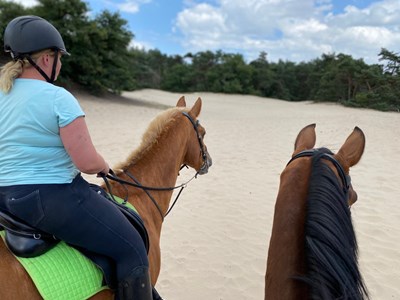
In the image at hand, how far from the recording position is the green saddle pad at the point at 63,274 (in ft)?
4.85

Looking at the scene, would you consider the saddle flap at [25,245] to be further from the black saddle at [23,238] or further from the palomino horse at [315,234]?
the palomino horse at [315,234]

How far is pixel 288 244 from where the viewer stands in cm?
154

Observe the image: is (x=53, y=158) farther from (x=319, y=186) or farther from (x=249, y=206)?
(x=249, y=206)

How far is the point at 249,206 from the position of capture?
5.85 meters

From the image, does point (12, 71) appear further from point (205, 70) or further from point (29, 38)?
point (205, 70)

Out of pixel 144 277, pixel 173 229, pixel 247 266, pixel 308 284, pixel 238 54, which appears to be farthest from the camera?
pixel 238 54

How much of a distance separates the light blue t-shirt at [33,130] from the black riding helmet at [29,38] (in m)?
0.14

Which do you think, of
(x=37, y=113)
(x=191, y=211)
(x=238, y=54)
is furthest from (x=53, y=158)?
(x=238, y=54)

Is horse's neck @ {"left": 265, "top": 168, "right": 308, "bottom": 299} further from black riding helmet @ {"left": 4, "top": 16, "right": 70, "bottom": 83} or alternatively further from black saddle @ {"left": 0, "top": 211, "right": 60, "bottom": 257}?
black riding helmet @ {"left": 4, "top": 16, "right": 70, "bottom": 83}

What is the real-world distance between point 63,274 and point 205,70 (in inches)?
1653

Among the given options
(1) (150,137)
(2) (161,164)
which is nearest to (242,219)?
(2) (161,164)

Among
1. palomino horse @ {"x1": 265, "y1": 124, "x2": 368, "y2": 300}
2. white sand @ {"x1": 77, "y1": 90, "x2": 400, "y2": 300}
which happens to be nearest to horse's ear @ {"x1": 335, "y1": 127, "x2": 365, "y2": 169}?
palomino horse @ {"x1": 265, "y1": 124, "x2": 368, "y2": 300}

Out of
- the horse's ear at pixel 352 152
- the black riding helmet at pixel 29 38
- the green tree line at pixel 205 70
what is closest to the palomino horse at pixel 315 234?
the horse's ear at pixel 352 152

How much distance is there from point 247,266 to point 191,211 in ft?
5.89
